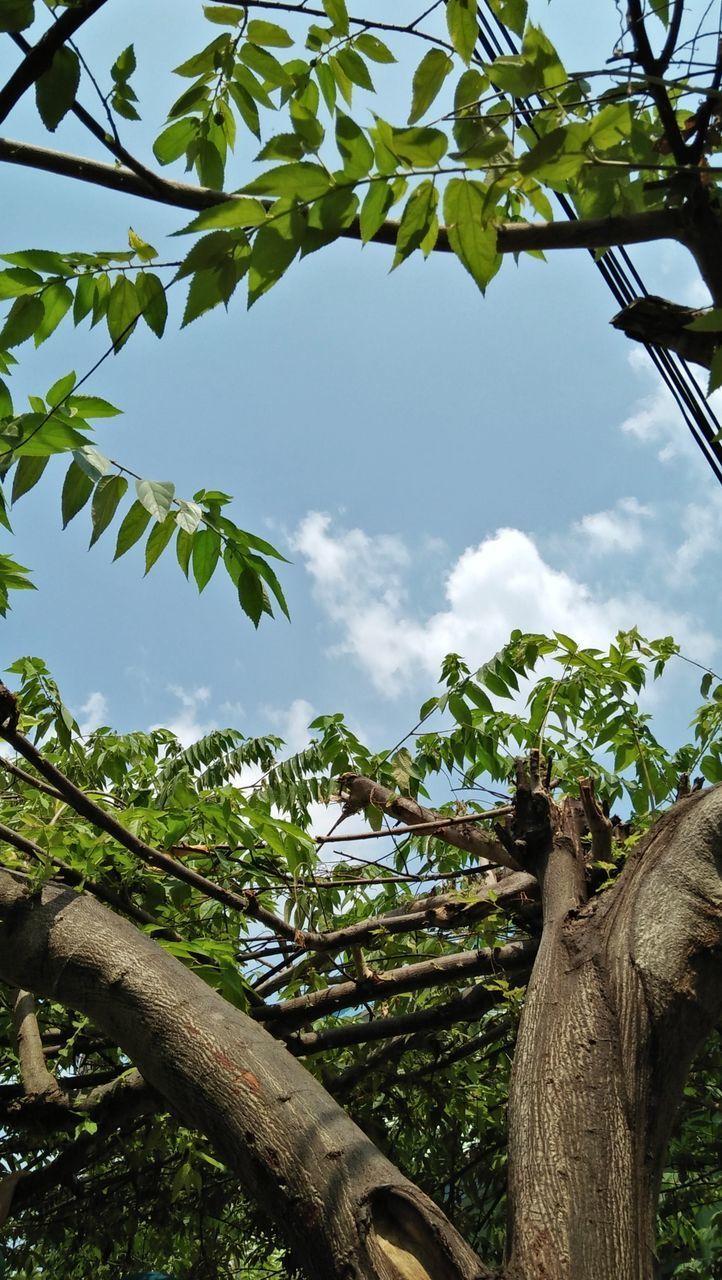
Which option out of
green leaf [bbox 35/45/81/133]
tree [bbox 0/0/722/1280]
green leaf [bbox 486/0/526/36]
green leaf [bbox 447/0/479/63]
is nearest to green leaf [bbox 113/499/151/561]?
tree [bbox 0/0/722/1280]

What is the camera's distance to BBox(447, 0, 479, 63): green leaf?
4.59 feet

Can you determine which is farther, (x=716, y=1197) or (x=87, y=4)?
(x=716, y=1197)

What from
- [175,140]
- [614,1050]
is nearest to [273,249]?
[175,140]

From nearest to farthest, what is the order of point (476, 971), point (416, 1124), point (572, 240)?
point (572, 240) < point (476, 971) < point (416, 1124)

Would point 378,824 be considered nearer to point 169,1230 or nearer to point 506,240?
point 169,1230

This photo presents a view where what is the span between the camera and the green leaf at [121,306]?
1.50m

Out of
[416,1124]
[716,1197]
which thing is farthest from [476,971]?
[716,1197]

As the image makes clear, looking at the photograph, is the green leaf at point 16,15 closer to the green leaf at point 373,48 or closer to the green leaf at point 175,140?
the green leaf at point 175,140

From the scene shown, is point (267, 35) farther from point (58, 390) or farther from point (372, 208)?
point (58, 390)

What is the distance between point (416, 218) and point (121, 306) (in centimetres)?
54

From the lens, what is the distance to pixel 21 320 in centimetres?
152

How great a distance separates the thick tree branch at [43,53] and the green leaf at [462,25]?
1.84ft

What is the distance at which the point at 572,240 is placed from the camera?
1.34 metres

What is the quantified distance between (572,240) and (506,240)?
0.10m
